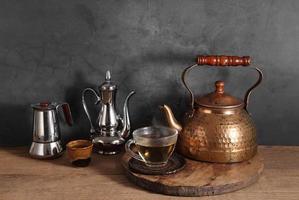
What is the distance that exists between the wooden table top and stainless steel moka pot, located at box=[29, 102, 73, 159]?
0.02 m

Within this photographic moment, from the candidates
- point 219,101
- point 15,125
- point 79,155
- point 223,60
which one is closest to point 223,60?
point 223,60

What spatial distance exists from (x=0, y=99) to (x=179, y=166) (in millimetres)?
625

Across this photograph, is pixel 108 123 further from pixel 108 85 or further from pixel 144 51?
pixel 144 51

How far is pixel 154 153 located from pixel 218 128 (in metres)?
0.18

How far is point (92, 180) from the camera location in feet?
3.86

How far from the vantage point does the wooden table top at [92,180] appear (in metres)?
1.09

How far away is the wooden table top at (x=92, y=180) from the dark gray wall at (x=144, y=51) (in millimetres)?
174

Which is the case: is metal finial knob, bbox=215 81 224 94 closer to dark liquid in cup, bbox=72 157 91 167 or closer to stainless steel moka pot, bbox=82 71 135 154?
stainless steel moka pot, bbox=82 71 135 154

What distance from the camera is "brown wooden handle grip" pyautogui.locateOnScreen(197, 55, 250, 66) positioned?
4.23 feet

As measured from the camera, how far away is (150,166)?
121cm

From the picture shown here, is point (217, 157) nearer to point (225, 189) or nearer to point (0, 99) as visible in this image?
point (225, 189)

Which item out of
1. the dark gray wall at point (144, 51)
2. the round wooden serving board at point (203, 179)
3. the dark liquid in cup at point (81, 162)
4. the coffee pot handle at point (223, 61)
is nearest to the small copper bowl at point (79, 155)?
the dark liquid in cup at point (81, 162)

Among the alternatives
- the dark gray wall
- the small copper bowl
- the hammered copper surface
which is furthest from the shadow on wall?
the hammered copper surface

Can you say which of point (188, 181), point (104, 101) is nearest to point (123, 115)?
point (104, 101)
